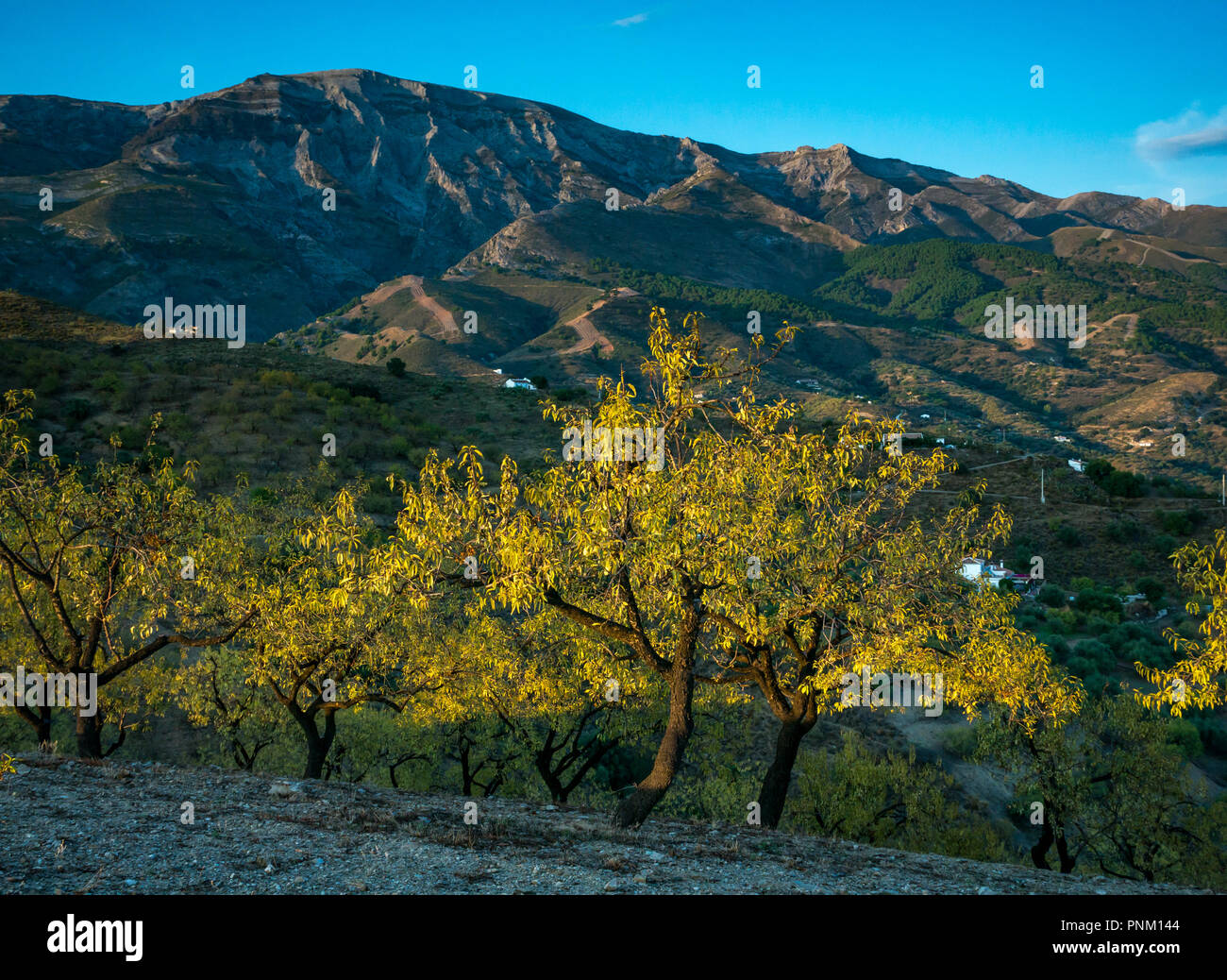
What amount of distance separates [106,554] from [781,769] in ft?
50.0

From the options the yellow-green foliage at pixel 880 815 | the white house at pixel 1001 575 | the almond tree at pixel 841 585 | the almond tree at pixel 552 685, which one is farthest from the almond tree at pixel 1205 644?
the white house at pixel 1001 575

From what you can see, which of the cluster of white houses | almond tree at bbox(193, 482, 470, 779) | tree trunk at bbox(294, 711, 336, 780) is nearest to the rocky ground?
almond tree at bbox(193, 482, 470, 779)

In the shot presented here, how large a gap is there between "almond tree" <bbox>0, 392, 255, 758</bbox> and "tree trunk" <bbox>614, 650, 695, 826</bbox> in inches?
341

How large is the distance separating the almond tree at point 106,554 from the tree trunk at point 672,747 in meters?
8.66

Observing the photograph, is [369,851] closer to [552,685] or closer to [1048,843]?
[552,685]

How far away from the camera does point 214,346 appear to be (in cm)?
7981

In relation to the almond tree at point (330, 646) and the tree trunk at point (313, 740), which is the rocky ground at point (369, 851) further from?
the tree trunk at point (313, 740)

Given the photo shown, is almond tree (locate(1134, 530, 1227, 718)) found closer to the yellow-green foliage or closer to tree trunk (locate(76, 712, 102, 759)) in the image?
the yellow-green foliage

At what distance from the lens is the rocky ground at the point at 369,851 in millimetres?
7543

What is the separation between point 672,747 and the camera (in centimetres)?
1141

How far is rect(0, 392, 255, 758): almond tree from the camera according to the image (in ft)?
46.5

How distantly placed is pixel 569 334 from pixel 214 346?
79.0 meters
